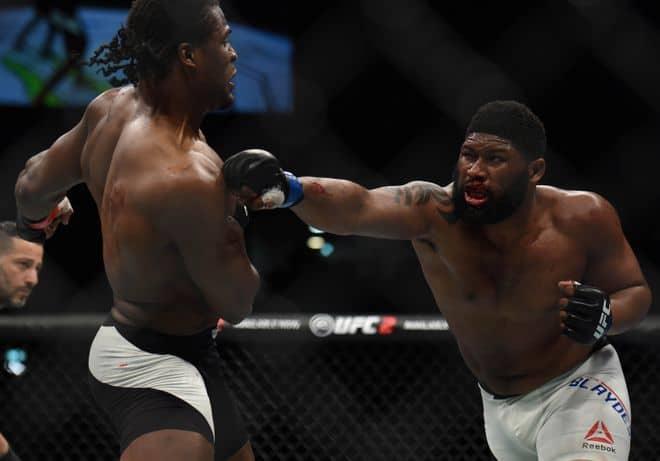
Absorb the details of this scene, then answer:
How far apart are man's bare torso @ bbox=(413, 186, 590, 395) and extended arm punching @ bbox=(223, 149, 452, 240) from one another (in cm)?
11

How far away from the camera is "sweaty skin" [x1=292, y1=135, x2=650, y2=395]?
86.4 inches

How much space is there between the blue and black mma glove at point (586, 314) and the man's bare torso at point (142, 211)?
75 centimetres

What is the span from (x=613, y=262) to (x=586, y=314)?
30 cm

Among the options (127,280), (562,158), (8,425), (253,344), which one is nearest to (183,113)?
(127,280)

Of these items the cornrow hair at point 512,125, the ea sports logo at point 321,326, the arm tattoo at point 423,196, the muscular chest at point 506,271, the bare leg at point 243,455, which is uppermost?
the cornrow hair at point 512,125

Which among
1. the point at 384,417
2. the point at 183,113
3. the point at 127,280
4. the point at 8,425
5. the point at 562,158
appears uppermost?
the point at 183,113

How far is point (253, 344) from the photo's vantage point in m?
2.80

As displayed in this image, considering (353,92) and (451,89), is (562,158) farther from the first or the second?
(353,92)

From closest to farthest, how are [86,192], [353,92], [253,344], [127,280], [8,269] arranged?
[127,280] < [8,269] < [253,344] < [86,192] < [353,92]

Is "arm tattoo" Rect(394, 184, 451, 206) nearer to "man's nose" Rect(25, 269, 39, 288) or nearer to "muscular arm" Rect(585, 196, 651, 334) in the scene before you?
"muscular arm" Rect(585, 196, 651, 334)

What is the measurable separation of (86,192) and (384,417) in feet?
5.53

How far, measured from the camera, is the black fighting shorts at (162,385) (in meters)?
1.64

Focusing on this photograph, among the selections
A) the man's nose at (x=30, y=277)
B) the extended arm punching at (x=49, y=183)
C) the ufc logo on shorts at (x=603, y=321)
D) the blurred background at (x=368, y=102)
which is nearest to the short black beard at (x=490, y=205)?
the ufc logo on shorts at (x=603, y=321)

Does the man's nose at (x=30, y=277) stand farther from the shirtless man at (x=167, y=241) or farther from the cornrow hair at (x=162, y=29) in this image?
the cornrow hair at (x=162, y=29)
